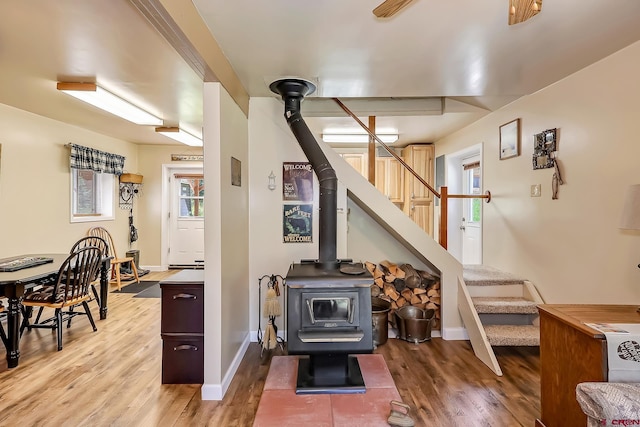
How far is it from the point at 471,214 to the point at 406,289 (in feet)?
6.52

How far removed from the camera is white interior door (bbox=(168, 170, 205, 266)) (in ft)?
21.2

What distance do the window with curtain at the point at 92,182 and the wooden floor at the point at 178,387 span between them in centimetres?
227

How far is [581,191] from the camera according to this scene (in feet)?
8.67

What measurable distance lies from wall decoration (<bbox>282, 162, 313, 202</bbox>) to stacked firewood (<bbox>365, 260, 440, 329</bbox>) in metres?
1.12

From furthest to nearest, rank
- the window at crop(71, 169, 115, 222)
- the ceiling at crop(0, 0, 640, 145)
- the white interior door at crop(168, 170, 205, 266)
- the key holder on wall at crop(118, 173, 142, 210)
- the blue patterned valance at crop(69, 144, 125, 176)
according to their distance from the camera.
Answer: the white interior door at crop(168, 170, 205, 266) < the key holder on wall at crop(118, 173, 142, 210) < the window at crop(71, 169, 115, 222) < the blue patterned valance at crop(69, 144, 125, 176) < the ceiling at crop(0, 0, 640, 145)

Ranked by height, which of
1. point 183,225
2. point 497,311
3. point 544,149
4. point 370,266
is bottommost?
point 497,311

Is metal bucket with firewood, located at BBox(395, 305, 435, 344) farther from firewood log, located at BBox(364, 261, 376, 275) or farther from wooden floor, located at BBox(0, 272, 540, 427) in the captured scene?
firewood log, located at BBox(364, 261, 376, 275)

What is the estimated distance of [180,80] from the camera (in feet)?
9.49

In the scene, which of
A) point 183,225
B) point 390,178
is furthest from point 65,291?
point 390,178

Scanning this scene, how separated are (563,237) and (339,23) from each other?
2532 mm

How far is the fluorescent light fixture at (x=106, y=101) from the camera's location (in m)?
2.94

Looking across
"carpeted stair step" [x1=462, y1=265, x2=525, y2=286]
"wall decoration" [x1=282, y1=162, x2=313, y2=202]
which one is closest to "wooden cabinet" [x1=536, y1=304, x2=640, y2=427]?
"carpeted stair step" [x1=462, y1=265, x2=525, y2=286]

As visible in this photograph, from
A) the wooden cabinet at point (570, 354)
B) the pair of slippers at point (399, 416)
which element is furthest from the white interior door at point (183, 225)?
the wooden cabinet at point (570, 354)

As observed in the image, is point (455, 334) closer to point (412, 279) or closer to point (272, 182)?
point (412, 279)
